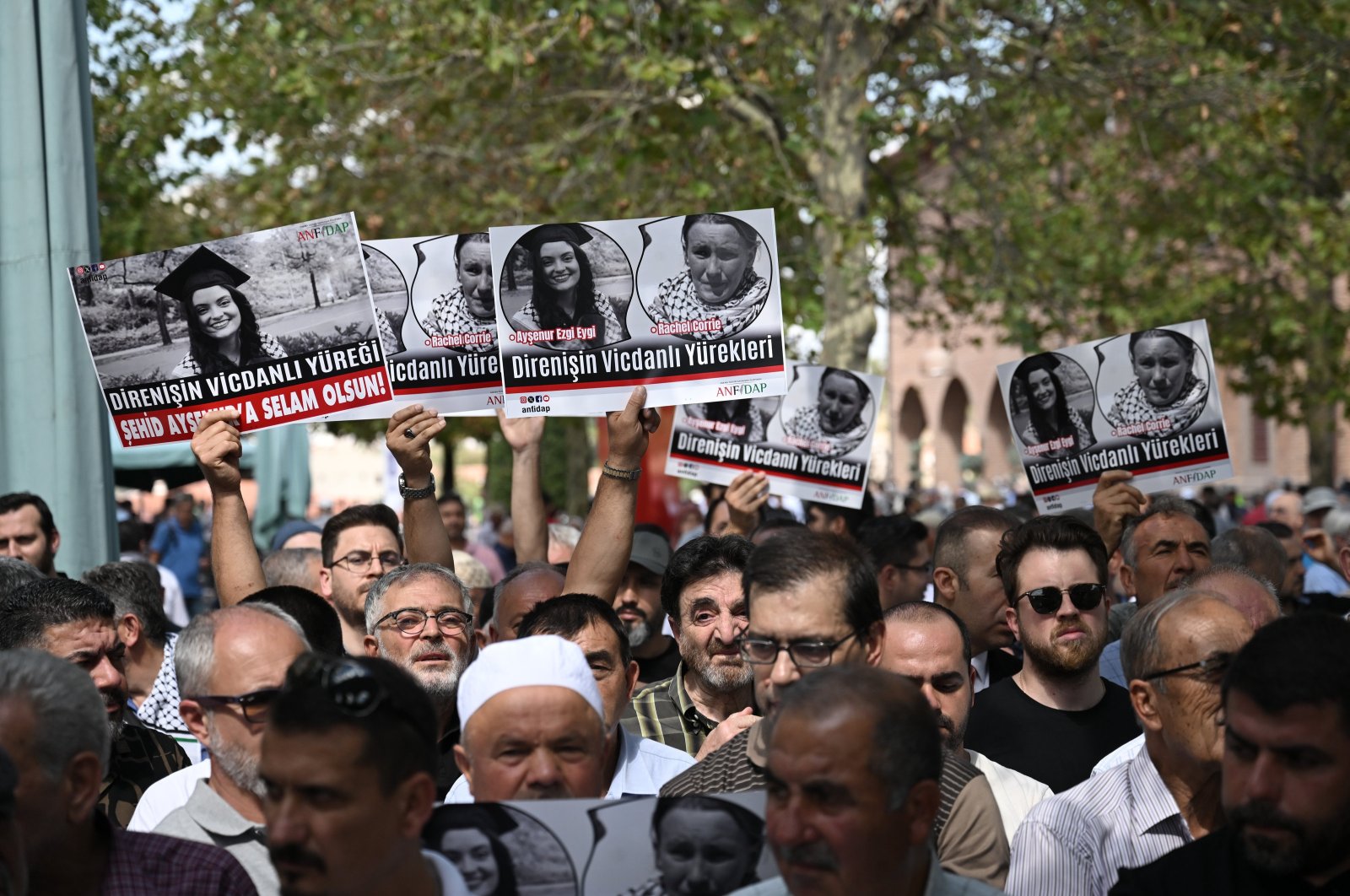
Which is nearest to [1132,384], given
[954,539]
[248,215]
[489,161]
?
[954,539]

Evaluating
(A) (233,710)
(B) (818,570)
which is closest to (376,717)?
(A) (233,710)

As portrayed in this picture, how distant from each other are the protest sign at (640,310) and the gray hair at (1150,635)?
6.84 feet

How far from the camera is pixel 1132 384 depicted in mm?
7789

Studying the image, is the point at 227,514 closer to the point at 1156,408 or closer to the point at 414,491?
the point at 414,491

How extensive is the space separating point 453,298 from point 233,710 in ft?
8.77

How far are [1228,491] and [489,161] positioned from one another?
1506cm

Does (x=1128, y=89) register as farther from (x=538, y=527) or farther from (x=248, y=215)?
(x=248, y=215)

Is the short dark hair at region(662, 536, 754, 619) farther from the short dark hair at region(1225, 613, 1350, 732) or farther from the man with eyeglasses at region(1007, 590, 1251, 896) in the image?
the short dark hair at region(1225, 613, 1350, 732)

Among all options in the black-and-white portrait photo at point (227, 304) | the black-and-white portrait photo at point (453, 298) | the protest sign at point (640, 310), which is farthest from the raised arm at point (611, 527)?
the black-and-white portrait photo at point (227, 304)

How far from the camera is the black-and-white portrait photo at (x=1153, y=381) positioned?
7.75m

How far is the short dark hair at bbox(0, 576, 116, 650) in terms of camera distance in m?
4.86

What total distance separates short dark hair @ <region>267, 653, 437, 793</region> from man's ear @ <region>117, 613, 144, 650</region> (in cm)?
321

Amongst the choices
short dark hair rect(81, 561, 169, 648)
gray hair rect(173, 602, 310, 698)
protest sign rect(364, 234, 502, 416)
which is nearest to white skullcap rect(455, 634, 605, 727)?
gray hair rect(173, 602, 310, 698)

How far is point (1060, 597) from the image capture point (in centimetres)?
549
